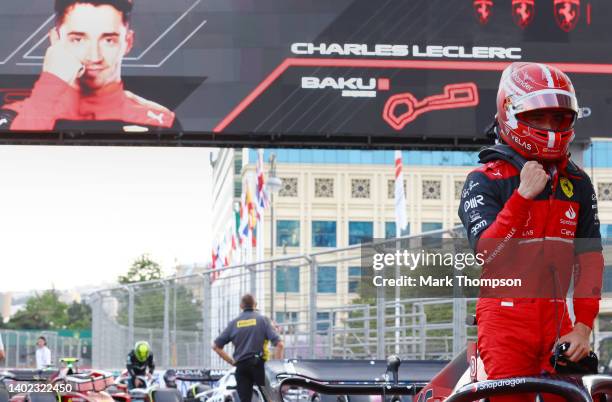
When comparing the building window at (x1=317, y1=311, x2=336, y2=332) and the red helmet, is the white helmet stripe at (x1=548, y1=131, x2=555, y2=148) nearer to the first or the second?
the red helmet

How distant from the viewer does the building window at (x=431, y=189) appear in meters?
84.6

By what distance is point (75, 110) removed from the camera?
57.3 feet

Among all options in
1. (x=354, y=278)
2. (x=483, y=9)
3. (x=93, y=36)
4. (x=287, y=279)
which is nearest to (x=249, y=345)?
(x=354, y=278)

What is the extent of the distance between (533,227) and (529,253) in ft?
0.30

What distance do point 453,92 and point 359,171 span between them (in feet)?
227

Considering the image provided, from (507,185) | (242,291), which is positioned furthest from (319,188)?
(507,185)

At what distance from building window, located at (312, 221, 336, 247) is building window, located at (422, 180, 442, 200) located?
21.5ft

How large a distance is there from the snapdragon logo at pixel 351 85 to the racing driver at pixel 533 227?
500 inches

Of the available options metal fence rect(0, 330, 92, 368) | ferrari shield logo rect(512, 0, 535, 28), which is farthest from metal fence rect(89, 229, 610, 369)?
metal fence rect(0, 330, 92, 368)

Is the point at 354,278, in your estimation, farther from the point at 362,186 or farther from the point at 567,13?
the point at 362,186

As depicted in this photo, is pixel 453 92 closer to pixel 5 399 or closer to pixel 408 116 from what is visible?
pixel 408 116

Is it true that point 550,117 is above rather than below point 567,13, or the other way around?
below

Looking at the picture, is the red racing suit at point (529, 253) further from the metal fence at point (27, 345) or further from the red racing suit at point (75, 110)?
the metal fence at point (27, 345)

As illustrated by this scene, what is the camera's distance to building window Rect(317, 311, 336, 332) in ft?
57.9
